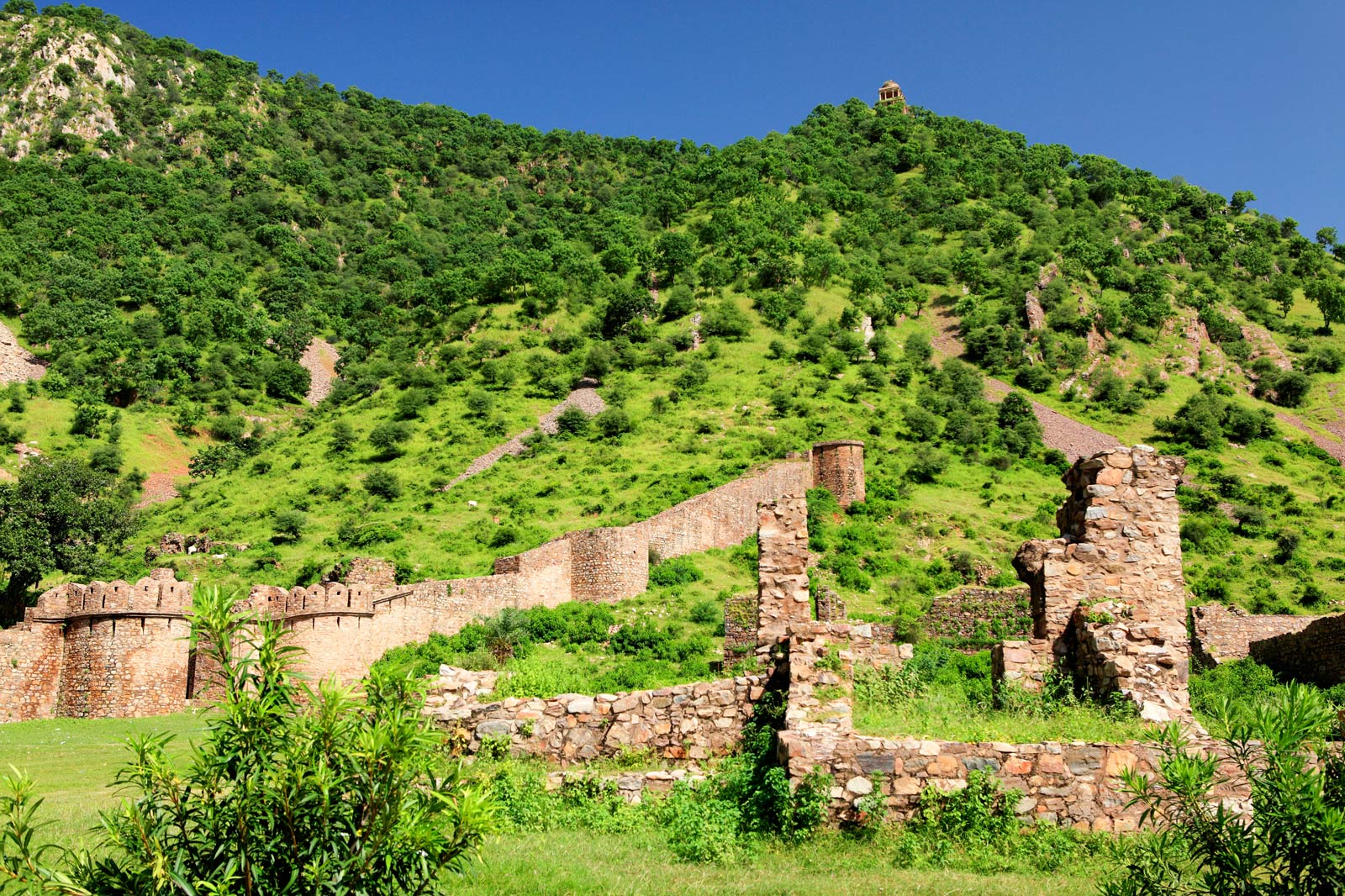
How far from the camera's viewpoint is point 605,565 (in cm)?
3350

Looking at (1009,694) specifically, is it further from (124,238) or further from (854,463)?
(124,238)

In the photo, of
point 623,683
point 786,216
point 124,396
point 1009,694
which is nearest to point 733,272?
point 786,216

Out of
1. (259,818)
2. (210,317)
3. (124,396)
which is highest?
(210,317)

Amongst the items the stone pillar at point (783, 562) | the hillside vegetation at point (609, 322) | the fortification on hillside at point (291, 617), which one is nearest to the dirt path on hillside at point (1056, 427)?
the hillside vegetation at point (609, 322)

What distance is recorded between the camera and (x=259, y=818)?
4383 mm

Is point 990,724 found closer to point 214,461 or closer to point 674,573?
point 674,573

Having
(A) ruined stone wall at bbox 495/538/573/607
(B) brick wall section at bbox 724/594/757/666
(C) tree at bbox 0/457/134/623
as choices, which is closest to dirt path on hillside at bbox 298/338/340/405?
(C) tree at bbox 0/457/134/623

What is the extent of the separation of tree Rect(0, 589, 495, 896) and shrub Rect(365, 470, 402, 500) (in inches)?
1669

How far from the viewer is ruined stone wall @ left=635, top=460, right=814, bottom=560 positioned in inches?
1430

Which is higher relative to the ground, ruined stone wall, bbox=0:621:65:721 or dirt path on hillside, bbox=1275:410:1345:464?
dirt path on hillside, bbox=1275:410:1345:464

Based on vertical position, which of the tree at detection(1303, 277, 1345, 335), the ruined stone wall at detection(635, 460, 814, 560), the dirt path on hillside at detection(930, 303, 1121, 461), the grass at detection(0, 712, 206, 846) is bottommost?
the grass at detection(0, 712, 206, 846)

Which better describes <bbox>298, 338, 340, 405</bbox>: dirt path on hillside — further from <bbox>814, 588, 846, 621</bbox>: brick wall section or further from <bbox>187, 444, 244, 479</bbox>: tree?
<bbox>814, 588, 846, 621</bbox>: brick wall section

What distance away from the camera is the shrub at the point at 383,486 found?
150 ft

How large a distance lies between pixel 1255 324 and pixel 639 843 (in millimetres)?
91746
